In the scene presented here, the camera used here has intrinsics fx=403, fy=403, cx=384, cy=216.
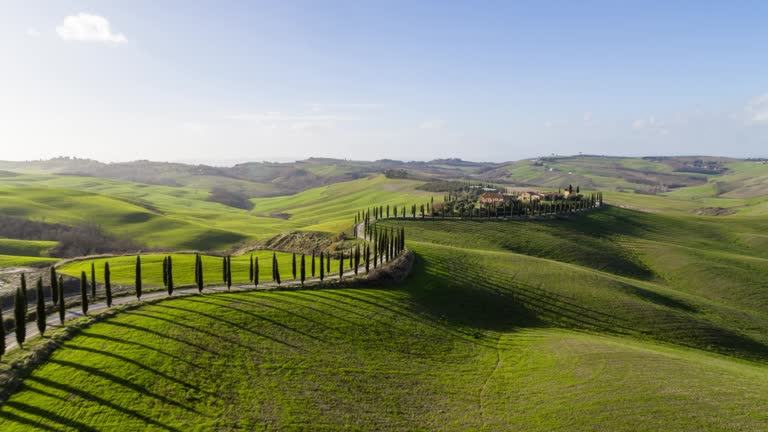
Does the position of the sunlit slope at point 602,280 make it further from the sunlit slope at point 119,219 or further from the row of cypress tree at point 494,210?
the sunlit slope at point 119,219

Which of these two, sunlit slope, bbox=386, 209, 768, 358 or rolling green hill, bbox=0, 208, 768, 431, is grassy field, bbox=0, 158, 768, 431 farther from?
sunlit slope, bbox=386, 209, 768, 358

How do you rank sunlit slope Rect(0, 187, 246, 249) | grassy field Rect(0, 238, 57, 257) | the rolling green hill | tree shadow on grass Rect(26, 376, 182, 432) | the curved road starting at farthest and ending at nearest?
1. sunlit slope Rect(0, 187, 246, 249)
2. grassy field Rect(0, 238, 57, 257)
3. the curved road
4. the rolling green hill
5. tree shadow on grass Rect(26, 376, 182, 432)

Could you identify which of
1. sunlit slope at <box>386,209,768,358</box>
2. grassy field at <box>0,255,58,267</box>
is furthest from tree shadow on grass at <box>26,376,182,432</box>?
grassy field at <box>0,255,58,267</box>

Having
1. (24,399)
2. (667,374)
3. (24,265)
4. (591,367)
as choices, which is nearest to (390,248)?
(591,367)

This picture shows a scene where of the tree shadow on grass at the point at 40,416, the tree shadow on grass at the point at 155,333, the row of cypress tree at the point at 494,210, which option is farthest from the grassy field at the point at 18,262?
the row of cypress tree at the point at 494,210

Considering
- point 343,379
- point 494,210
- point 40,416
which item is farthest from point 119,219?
point 343,379

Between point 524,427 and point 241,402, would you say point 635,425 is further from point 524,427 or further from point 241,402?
point 241,402
